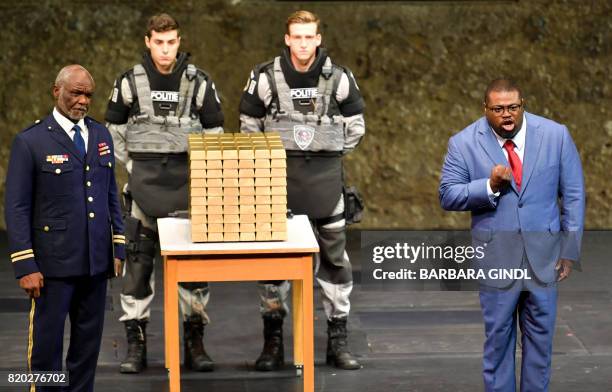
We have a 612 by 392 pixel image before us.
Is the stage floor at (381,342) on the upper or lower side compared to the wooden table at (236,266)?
lower

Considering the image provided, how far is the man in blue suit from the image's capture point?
20.6 ft

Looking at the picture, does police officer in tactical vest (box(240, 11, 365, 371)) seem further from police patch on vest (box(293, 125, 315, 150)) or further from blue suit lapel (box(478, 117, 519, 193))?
blue suit lapel (box(478, 117, 519, 193))

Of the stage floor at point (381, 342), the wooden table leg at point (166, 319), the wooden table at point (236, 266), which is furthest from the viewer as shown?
the stage floor at point (381, 342)

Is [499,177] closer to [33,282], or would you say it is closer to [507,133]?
[507,133]

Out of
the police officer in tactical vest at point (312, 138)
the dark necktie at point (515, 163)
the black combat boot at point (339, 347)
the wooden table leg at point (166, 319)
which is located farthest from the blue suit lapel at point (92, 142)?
the black combat boot at point (339, 347)

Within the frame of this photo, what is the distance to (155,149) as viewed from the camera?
25.0ft

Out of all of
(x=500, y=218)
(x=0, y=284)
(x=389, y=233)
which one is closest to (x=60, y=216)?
(x=500, y=218)

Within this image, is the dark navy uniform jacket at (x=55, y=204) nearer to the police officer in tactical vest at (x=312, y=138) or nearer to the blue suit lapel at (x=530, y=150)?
the police officer in tactical vest at (x=312, y=138)

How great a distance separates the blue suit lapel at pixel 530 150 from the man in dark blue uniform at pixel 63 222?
186 centimetres

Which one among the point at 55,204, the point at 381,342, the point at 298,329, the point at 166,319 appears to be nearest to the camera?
the point at 55,204

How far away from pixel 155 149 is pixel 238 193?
3.16 ft

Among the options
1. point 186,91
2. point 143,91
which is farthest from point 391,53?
point 143,91

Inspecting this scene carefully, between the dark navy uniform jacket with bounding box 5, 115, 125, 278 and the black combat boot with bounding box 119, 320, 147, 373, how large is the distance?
4.13 feet

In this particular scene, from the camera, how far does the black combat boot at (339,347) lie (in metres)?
7.71
